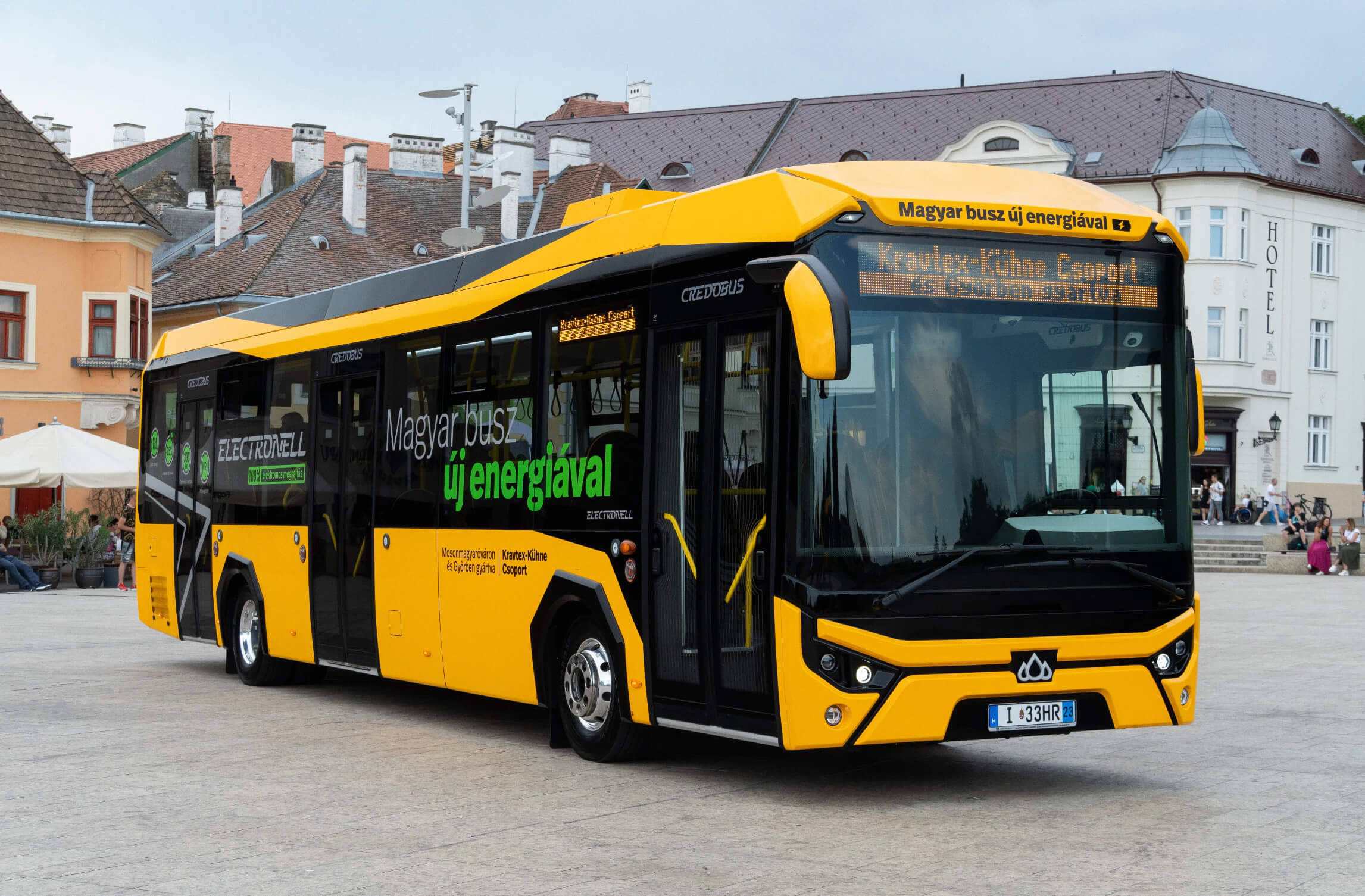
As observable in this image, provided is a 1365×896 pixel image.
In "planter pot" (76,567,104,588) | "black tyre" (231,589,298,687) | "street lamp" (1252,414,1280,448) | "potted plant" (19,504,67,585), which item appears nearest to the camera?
"black tyre" (231,589,298,687)

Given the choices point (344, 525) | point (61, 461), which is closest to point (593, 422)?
point (344, 525)

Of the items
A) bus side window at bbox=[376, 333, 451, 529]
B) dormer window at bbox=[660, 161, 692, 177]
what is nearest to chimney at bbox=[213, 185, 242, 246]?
dormer window at bbox=[660, 161, 692, 177]

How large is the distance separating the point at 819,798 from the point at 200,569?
351 inches

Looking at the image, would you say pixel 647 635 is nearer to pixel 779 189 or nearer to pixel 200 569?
pixel 779 189

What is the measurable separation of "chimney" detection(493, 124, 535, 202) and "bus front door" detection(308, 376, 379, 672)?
55.5 metres

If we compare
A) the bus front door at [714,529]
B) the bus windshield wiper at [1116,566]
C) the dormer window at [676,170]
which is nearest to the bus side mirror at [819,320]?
the bus front door at [714,529]

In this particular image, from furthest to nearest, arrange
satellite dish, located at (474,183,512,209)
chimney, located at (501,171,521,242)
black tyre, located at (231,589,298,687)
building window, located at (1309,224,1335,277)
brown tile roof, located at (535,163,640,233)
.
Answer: brown tile roof, located at (535,163,640,233) → chimney, located at (501,171,521,242) → building window, located at (1309,224,1335,277) → satellite dish, located at (474,183,512,209) → black tyre, located at (231,589,298,687)

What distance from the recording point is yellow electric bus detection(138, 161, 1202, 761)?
27.8 feet

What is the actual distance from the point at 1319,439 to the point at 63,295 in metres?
43.1

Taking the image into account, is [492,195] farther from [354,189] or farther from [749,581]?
[354,189]

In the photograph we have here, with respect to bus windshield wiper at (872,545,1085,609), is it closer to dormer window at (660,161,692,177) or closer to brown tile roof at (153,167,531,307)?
brown tile roof at (153,167,531,307)

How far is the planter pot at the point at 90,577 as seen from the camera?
33.0 m

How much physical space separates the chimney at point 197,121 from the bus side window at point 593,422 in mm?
77436

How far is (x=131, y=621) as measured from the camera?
24078 mm
